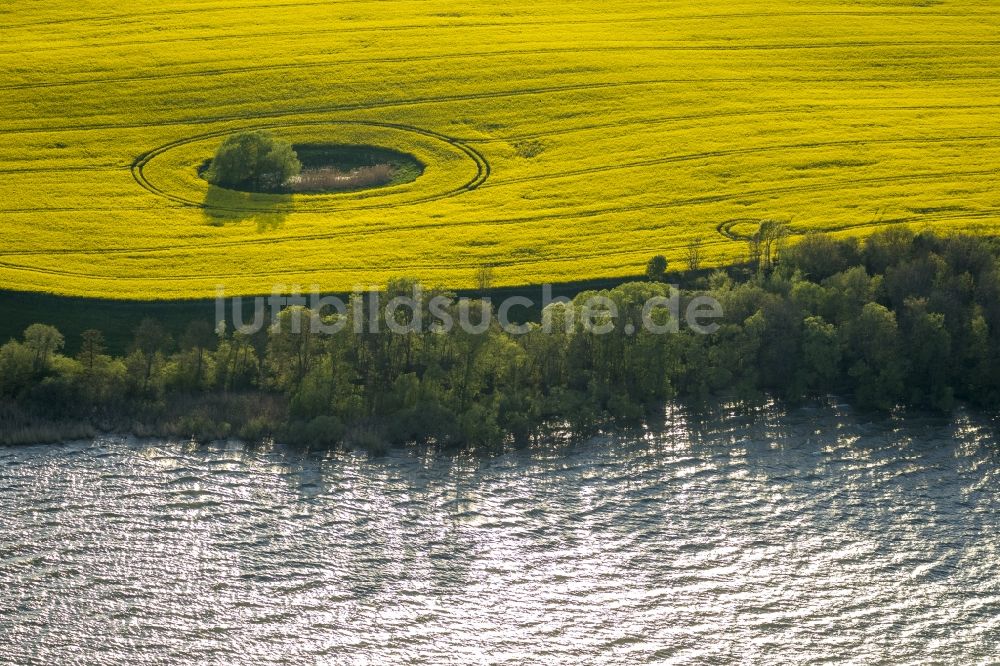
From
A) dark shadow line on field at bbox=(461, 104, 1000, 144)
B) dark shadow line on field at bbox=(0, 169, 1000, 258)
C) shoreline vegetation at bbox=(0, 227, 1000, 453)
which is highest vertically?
dark shadow line on field at bbox=(461, 104, 1000, 144)

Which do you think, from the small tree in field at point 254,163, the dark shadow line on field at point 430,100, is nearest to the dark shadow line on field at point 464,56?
the dark shadow line on field at point 430,100

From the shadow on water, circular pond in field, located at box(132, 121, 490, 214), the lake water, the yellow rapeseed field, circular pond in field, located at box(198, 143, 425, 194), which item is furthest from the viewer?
circular pond in field, located at box(198, 143, 425, 194)

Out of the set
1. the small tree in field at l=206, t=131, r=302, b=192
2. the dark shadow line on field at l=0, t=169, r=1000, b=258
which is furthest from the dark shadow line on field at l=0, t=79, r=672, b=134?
the dark shadow line on field at l=0, t=169, r=1000, b=258

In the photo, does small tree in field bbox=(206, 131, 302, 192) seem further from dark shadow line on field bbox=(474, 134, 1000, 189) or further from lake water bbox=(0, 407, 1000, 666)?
lake water bbox=(0, 407, 1000, 666)

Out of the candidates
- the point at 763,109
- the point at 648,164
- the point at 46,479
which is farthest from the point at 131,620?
the point at 763,109

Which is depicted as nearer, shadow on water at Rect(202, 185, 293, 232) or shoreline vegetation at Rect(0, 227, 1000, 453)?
shoreline vegetation at Rect(0, 227, 1000, 453)

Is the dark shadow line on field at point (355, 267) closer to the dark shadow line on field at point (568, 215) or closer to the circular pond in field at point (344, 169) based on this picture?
the dark shadow line on field at point (568, 215)

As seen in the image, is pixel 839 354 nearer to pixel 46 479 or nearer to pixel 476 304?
pixel 476 304
